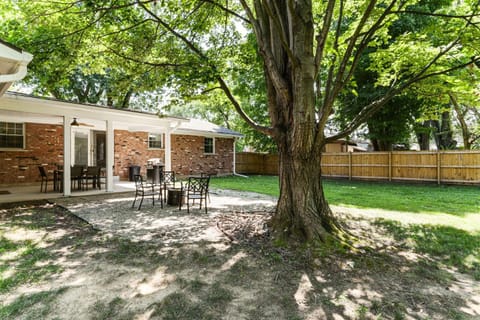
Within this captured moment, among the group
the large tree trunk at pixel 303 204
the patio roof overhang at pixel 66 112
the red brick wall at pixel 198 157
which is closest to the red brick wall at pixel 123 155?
the red brick wall at pixel 198 157

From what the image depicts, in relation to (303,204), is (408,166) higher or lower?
higher

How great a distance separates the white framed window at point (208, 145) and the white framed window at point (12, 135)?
29.8ft

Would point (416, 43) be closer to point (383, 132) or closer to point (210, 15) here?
point (210, 15)

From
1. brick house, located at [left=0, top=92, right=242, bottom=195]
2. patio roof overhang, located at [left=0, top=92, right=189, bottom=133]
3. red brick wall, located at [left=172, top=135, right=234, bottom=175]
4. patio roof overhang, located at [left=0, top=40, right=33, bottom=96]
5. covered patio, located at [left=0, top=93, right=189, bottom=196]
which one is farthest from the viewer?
red brick wall, located at [left=172, top=135, right=234, bottom=175]

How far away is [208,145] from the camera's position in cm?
1700

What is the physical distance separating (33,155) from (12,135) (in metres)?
1.04

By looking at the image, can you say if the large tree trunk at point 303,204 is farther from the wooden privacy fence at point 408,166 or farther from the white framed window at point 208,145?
the white framed window at point 208,145

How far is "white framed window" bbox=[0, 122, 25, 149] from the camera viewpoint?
1016 centimetres

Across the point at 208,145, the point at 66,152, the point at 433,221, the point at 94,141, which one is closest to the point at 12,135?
the point at 94,141

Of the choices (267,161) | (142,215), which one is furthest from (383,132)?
(142,215)

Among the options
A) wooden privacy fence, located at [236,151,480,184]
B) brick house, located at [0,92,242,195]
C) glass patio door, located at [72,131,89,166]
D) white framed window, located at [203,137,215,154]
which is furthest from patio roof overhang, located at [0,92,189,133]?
wooden privacy fence, located at [236,151,480,184]

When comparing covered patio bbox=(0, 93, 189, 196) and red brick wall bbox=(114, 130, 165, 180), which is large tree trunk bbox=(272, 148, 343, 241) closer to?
covered patio bbox=(0, 93, 189, 196)

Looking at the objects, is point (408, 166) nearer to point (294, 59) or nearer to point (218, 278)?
point (294, 59)

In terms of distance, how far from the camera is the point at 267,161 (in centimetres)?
1930
